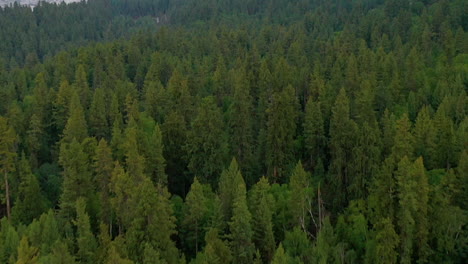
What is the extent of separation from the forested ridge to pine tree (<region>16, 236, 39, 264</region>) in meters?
0.12

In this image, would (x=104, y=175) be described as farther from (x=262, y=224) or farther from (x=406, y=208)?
(x=406, y=208)

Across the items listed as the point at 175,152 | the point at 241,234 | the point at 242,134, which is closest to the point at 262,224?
the point at 241,234

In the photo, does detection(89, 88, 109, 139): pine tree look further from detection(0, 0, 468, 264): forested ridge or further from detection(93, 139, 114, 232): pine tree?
detection(93, 139, 114, 232): pine tree

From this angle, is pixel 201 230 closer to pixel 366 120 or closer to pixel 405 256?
pixel 405 256

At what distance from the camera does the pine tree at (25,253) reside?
42969 millimetres

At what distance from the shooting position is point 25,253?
142ft

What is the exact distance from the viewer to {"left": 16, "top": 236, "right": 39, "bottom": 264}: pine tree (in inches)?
1692

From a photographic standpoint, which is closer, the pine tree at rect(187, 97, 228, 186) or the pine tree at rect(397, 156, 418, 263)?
the pine tree at rect(397, 156, 418, 263)

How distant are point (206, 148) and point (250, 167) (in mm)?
6375

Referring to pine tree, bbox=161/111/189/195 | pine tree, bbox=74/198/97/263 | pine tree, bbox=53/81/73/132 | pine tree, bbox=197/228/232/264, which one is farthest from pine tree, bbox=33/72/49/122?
pine tree, bbox=197/228/232/264

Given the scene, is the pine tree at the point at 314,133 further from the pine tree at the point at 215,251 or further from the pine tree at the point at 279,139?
the pine tree at the point at 215,251

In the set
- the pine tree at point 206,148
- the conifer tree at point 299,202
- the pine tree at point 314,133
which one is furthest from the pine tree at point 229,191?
the pine tree at point 314,133

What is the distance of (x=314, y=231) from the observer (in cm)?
5406

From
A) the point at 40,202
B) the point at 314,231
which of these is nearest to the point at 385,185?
the point at 314,231
